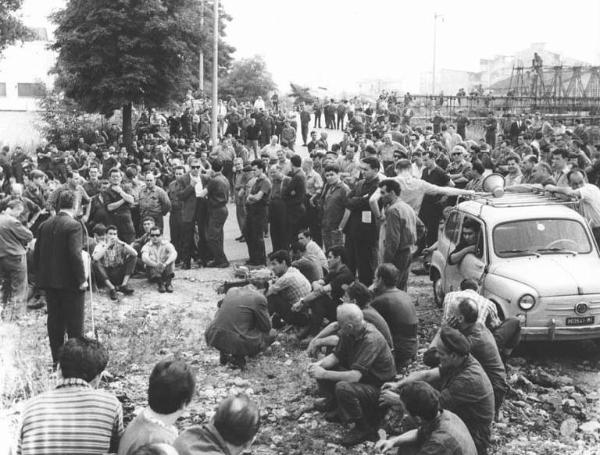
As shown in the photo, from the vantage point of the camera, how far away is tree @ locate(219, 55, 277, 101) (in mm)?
70312

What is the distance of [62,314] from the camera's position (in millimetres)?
8945

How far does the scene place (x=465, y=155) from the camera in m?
15.9

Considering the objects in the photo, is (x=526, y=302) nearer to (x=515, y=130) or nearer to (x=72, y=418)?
(x=72, y=418)

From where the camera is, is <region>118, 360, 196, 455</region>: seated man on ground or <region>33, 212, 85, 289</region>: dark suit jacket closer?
<region>118, 360, 196, 455</region>: seated man on ground

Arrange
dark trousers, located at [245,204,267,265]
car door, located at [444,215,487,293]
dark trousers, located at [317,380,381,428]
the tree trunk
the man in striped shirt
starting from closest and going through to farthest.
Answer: the man in striped shirt, dark trousers, located at [317,380,381,428], car door, located at [444,215,487,293], dark trousers, located at [245,204,267,265], the tree trunk

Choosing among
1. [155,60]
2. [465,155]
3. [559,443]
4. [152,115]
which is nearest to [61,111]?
[152,115]

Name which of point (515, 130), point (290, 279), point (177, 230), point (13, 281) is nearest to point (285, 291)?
point (290, 279)

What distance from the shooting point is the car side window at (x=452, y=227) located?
1137 centimetres

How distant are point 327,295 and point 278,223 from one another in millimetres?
4389

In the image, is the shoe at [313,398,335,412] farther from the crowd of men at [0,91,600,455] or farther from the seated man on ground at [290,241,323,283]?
the seated man on ground at [290,241,323,283]

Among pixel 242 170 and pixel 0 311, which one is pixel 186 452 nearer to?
pixel 0 311

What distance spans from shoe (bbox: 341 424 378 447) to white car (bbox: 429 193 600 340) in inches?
105

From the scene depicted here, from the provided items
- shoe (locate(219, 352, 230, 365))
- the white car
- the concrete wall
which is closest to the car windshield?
the white car

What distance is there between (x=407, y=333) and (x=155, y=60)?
76.7ft
